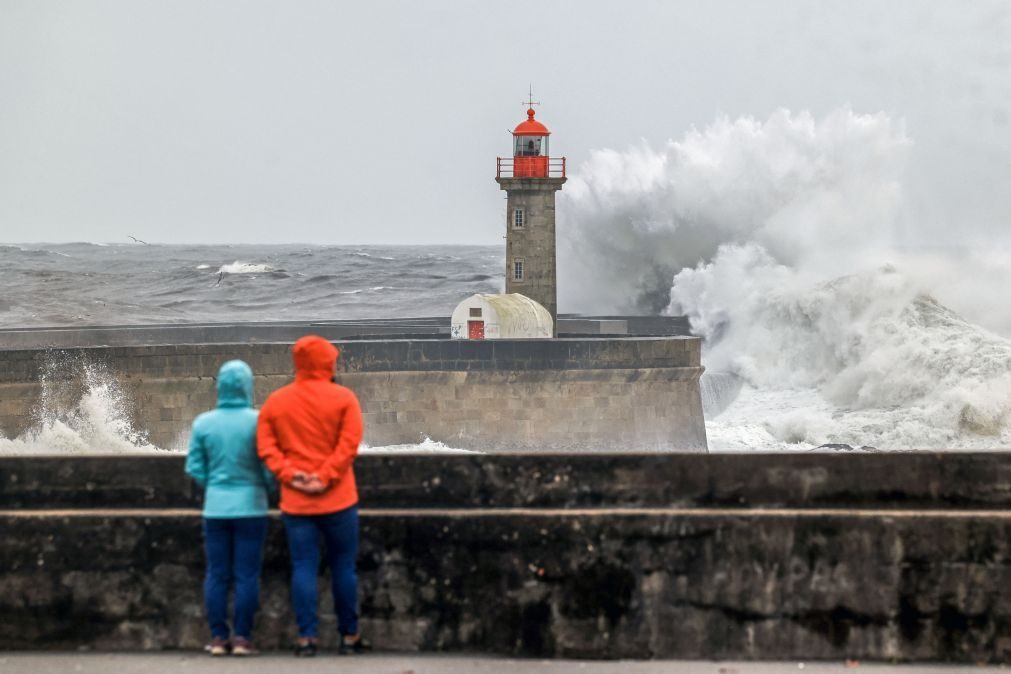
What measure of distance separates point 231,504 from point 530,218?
21.2m

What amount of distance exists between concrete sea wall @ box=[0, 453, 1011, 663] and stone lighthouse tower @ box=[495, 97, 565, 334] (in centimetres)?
2064

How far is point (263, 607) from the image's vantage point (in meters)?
5.86

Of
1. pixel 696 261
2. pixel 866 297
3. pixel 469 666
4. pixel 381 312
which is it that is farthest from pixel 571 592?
pixel 381 312

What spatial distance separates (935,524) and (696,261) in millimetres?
35877

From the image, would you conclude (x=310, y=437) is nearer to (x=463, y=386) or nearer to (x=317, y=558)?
(x=317, y=558)

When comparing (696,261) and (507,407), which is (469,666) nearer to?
(507,407)

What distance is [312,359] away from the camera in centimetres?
565

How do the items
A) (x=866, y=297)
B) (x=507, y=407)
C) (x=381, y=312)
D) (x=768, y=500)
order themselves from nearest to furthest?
(x=768, y=500) < (x=507, y=407) < (x=866, y=297) < (x=381, y=312)

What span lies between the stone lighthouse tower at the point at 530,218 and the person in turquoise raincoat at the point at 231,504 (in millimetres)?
20928

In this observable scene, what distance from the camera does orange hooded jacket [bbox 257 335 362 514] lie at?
558 centimetres

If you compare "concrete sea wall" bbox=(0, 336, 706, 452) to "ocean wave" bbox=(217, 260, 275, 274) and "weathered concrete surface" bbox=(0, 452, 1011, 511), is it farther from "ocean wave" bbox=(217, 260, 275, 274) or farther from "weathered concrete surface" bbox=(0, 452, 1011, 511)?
"ocean wave" bbox=(217, 260, 275, 274)

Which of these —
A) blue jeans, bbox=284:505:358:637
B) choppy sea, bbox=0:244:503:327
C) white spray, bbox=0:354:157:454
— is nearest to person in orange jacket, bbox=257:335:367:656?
blue jeans, bbox=284:505:358:637

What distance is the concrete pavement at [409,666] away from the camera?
18.4 feet

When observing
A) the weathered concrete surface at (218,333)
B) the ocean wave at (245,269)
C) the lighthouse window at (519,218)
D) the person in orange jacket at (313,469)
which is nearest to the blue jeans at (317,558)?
the person in orange jacket at (313,469)
